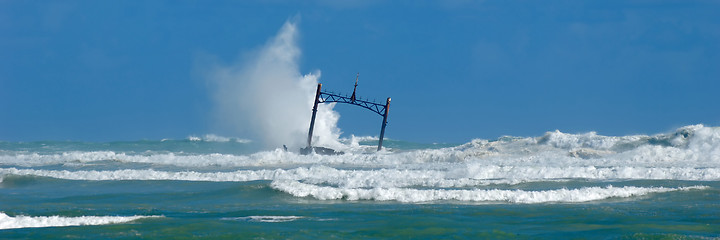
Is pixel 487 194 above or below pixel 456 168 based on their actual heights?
below

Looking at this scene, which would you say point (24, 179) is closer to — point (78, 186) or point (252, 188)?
point (78, 186)

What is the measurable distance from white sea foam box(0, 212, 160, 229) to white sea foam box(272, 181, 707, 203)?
4751mm

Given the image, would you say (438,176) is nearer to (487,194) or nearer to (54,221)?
(487,194)

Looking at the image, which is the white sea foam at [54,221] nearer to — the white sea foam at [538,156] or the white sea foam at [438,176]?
the white sea foam at [438,176]

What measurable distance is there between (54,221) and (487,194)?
26.1ft

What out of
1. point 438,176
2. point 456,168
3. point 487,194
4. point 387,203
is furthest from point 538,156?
point 387,203

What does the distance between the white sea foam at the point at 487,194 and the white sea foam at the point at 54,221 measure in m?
4.75

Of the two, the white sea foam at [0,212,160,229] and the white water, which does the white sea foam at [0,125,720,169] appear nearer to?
the white water

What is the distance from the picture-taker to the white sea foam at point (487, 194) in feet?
42.7

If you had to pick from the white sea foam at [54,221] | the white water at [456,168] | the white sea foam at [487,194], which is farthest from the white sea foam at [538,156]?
the white sea foam at [54,221]

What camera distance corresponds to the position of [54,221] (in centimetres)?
1033

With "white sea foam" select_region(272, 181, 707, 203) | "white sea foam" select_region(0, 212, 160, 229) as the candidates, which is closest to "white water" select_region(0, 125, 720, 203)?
"white sea foam" select_region(272, 181, 707, 203)

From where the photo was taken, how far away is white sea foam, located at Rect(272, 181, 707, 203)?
42.7 feet

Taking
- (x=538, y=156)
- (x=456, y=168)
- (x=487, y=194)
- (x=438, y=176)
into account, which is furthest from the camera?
(x=538, y=156)
